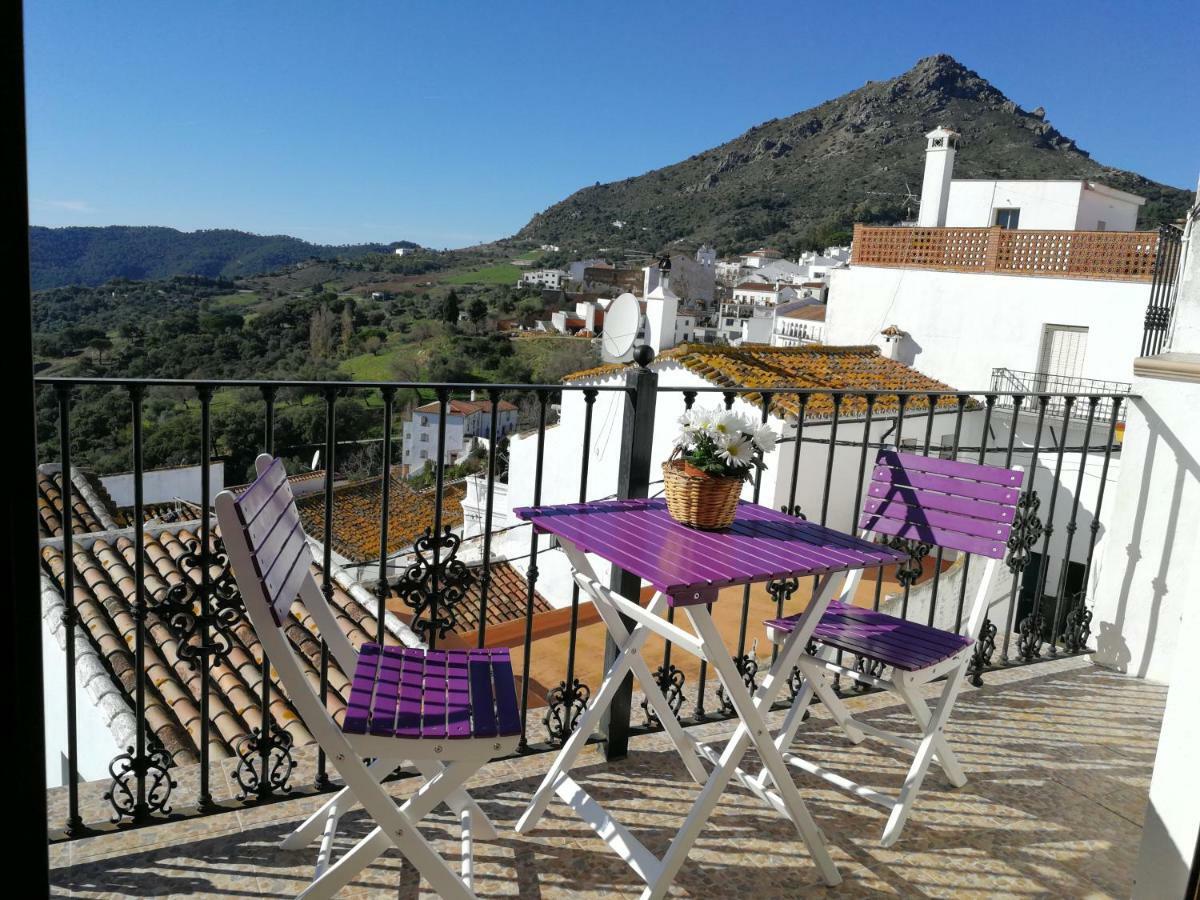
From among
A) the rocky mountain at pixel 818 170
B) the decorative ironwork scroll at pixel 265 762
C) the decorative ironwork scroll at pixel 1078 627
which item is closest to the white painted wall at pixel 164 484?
the decorative ironwork scroll at pixel 265 762

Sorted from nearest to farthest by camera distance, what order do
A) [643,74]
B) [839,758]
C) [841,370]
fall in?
[839,758] → [841,370] → [643,74]

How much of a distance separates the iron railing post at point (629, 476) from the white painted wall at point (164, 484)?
12135 mm

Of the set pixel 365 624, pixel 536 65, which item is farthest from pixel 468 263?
pixel 365 624

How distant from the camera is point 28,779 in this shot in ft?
3.06

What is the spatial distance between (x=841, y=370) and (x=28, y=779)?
1656 centimetres

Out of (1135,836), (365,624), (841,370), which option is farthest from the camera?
(841,370)

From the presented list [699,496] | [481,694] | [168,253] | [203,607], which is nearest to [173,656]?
[203,607]

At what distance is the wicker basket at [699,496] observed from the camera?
248 centimetres

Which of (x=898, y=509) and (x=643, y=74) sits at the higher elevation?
(x=643, y=74)

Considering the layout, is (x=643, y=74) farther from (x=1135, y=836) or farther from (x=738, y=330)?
(x=1135, y=836)

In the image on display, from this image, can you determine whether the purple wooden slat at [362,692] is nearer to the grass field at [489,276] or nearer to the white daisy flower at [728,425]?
the white daisy flower at [728,425]

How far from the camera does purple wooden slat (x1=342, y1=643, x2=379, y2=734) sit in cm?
179

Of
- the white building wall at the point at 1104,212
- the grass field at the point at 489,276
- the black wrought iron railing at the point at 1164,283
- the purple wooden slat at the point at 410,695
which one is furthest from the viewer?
the grass field at the point at 489,276

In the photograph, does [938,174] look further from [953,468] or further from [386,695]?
[386,695]
